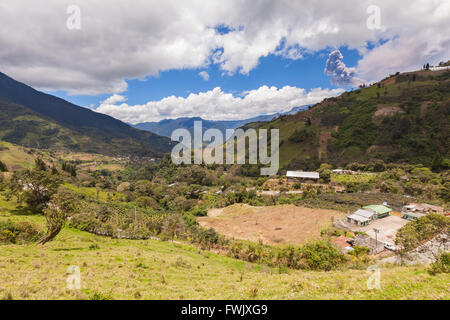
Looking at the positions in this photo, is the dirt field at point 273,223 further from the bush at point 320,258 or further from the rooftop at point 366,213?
the bush at point 320,258

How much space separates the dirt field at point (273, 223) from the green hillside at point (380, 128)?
6825cm

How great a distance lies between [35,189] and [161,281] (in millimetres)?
42375

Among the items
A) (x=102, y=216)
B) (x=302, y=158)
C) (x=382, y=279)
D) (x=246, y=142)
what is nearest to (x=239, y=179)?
(x=302, y=158)

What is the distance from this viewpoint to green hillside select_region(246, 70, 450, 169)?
107 metres

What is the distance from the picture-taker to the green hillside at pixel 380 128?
10731 cm

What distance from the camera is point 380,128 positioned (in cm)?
12775

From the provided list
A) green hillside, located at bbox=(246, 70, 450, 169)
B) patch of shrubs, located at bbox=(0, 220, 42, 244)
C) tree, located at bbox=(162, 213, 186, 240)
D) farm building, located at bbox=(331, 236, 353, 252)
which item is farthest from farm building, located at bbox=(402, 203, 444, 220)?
patch of shrubs, located at bbox=(0, 220, 42, 244)

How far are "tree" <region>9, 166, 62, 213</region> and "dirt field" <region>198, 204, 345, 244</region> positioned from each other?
37.7 metres

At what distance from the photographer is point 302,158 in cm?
13238

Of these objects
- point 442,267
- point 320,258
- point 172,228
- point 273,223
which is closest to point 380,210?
point 273,223
